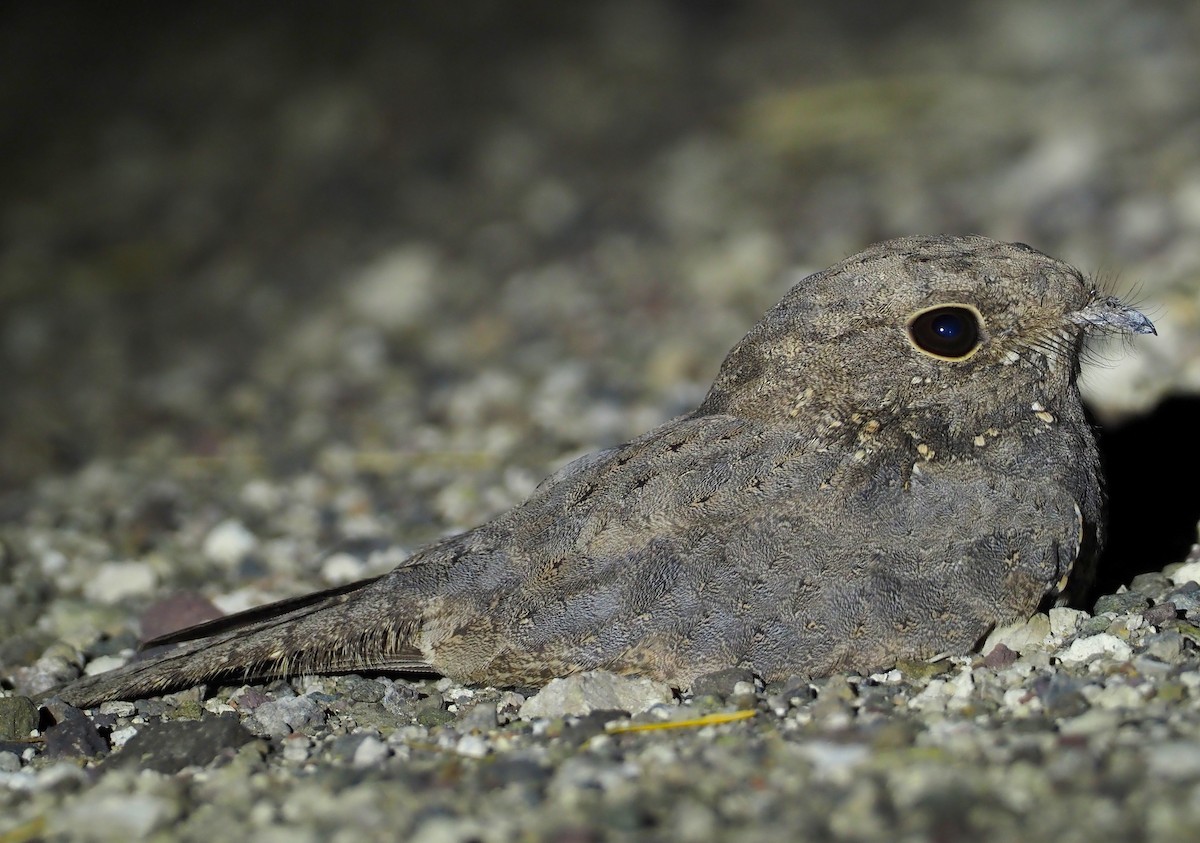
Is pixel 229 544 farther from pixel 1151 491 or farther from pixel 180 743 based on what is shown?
pixel 1151 491

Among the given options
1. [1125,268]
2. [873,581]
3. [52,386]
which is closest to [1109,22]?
[1125,268]

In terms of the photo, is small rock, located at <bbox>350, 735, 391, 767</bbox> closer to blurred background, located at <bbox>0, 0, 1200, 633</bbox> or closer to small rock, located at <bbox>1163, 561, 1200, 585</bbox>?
blurred background, located at <bbox>0, 0, 1200, 633</bbox>

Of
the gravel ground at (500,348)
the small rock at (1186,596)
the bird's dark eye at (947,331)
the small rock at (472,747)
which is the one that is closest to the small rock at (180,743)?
the gravel ground at (500,348)

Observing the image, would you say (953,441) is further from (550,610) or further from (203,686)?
(203,686)

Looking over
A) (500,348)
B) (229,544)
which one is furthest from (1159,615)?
(500,348)

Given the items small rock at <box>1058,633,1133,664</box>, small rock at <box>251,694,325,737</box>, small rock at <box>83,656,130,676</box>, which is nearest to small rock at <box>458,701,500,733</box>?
small rock at <box>251,694,325,737</box>

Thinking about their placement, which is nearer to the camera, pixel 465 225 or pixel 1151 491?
pixel 1151 491
